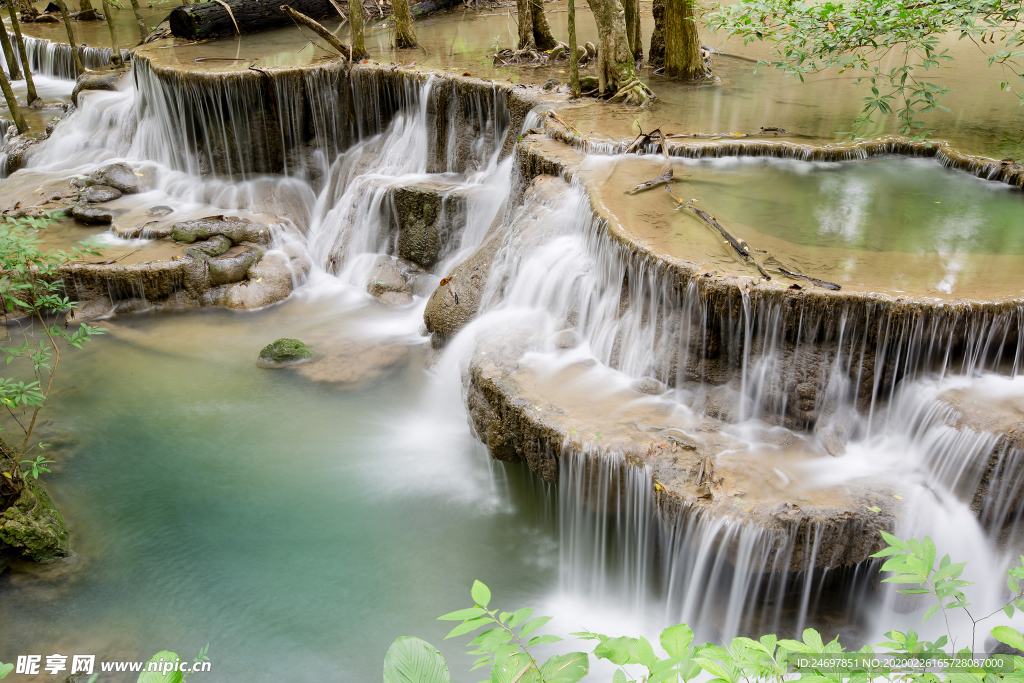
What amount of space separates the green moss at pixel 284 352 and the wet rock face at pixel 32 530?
9.10 ft

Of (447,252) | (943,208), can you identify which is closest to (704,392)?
(943,208)

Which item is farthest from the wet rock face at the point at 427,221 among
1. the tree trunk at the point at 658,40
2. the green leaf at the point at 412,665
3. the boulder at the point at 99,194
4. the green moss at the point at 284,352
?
the green leaf at the point at 412,665

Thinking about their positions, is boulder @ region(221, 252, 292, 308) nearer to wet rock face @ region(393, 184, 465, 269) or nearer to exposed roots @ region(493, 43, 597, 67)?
wet rock face @ region(393, 184, 465, 269)

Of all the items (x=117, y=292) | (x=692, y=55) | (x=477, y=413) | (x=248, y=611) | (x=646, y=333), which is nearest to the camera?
(x=248, y=611)

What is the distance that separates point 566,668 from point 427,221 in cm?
803

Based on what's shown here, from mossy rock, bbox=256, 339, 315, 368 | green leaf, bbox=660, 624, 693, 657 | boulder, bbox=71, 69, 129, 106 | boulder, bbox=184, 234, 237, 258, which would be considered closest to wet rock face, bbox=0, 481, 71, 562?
mossy rock, bbox=256, 339, 315, 368

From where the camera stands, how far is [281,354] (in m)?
7.82

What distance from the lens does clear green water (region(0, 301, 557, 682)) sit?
485cm

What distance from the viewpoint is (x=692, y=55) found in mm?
9945

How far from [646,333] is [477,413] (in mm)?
1581

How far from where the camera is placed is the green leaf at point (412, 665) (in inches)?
57.8

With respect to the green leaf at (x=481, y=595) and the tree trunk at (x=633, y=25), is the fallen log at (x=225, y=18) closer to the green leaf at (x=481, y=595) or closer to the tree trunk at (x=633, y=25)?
the tree trunk at (x=633, y=25)

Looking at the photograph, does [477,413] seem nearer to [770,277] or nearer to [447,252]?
[770,277]

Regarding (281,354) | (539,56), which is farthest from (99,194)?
(539,56)
